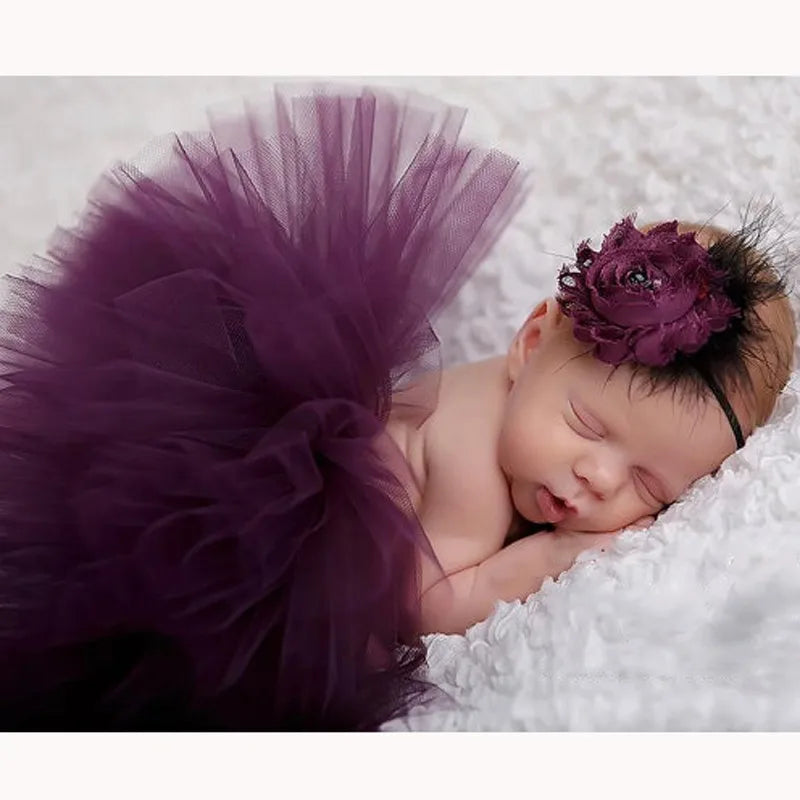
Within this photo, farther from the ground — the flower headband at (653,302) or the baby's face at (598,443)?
the flower headband at (653,302)

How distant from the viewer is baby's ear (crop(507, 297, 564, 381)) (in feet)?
4.59

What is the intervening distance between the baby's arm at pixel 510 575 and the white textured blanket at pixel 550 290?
35 millimetres

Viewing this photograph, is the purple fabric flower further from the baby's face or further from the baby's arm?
the baby's arm

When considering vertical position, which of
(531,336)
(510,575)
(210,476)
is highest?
(531,336)

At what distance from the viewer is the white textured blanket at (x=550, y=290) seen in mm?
1200

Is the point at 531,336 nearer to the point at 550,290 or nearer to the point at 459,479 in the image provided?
the point at 459,479

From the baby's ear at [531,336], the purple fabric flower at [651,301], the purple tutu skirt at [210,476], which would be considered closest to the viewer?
the purple tutu skirt at [210,476]

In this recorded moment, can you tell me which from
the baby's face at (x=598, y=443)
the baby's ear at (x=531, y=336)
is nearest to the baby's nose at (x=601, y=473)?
the baby's face at (x=598, y=443)

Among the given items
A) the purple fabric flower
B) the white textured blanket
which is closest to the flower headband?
the purple fabric flower

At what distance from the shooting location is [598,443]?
1326 millimetres

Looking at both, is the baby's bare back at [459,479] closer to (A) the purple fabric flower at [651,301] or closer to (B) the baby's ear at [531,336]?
(B) the baby's ear at [531,336]

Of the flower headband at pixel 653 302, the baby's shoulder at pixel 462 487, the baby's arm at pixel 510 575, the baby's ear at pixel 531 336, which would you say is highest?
the flower headband at pixel 653 302

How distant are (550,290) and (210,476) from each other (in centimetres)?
64

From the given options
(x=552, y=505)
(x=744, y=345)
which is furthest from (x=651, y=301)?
(x=552, y=505)
